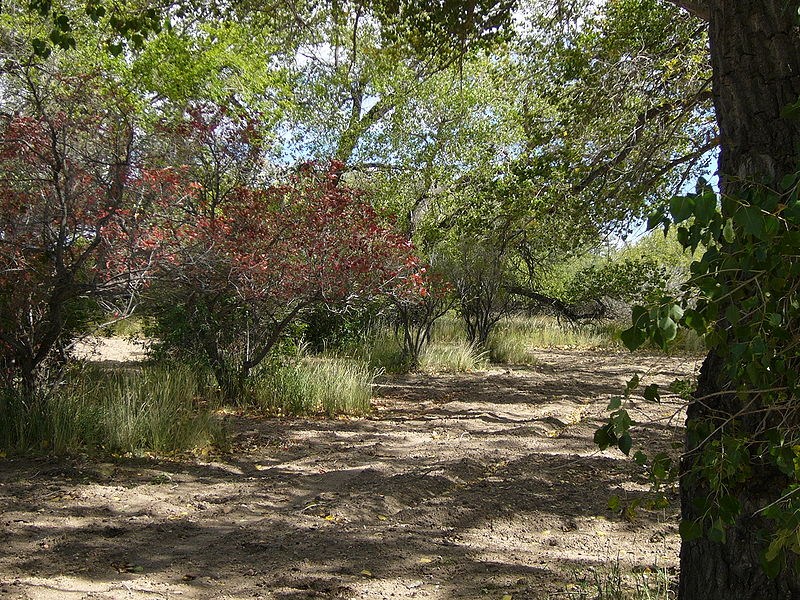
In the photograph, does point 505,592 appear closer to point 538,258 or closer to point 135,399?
point 135,399

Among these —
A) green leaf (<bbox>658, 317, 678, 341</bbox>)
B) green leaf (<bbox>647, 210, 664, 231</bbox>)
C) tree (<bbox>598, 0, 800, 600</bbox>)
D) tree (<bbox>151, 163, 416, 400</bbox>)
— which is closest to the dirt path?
tree (<bbox>598, 0, 800, 600</bbox>)

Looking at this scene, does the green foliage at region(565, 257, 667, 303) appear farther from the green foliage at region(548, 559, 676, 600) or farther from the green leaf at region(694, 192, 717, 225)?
the green leaf at region(694, 192, 717, 225)

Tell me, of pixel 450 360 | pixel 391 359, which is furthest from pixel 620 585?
pixel 450 360

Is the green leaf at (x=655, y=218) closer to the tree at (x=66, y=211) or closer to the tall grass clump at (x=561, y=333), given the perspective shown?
the tree at (x=66, y=211)

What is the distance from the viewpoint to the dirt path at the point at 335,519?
3.76 m

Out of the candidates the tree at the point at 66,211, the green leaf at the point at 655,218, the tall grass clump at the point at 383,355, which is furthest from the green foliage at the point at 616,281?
the green leaf at the point at 655,218

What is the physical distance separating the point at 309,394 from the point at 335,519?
12.6 ft

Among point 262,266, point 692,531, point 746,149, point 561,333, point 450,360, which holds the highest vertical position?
point 746,149

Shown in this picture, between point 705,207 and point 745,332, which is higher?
point 705,207

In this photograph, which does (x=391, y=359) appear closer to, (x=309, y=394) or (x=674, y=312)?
(x=309, y=394)

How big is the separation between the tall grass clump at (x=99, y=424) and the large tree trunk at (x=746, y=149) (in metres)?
4.76

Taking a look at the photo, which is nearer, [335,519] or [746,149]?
[746,149]

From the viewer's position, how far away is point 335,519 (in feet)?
15.6

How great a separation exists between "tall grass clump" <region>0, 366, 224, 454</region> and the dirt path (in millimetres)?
261
